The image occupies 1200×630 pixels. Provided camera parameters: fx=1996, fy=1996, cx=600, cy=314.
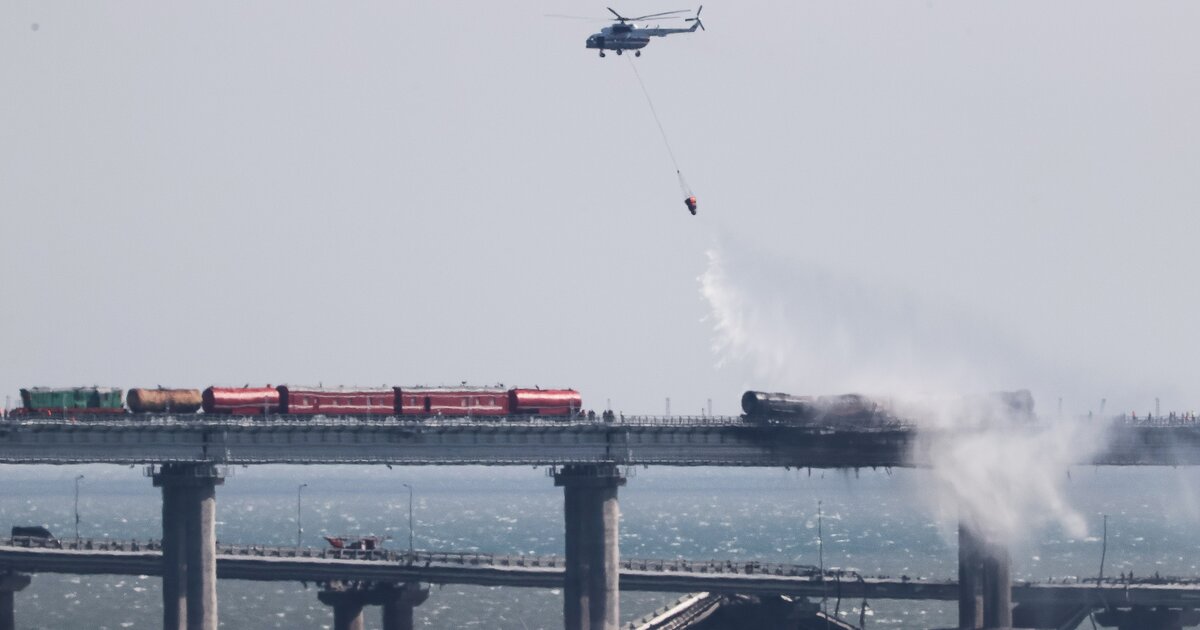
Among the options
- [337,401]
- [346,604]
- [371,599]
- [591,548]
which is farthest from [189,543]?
[371,599]

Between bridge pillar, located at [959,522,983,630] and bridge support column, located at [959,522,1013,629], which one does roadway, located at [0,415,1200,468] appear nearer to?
bridge support column, located at [959,522,1013,629]

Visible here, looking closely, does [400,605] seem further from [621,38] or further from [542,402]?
[621,38]

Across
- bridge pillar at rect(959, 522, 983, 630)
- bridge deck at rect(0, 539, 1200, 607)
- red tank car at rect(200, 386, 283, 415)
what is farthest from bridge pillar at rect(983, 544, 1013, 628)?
red tank car at rect(200, 386, 283, 415)

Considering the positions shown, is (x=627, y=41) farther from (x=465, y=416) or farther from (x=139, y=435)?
(x=139, y=435)

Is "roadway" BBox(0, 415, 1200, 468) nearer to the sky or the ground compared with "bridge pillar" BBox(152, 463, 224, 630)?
nearer to the sky

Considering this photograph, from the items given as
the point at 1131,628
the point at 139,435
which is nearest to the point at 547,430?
the point at 139,435

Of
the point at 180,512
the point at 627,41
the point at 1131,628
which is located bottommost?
the point at 1131,628
